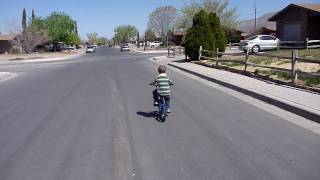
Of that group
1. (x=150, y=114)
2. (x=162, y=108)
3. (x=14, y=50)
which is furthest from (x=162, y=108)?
(x=14, y=50)

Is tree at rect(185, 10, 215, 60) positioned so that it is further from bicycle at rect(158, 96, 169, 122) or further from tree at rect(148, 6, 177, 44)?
tree at rect(148, 6, 177, 44)

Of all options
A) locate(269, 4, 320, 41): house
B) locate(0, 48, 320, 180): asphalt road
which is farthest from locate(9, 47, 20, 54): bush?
locate(0, 48, 320, 180): asphalt road

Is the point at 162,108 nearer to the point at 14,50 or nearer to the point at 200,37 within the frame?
the point at 200,37

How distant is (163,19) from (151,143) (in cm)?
10889

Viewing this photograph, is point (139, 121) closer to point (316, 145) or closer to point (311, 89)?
point (316, 145)

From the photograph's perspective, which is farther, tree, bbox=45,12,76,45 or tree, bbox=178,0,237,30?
tree, bbox=45,12,76,45

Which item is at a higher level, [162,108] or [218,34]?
[218,34]

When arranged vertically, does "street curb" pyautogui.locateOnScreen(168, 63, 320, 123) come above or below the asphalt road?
Answer: above

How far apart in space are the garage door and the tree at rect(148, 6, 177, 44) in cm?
6653

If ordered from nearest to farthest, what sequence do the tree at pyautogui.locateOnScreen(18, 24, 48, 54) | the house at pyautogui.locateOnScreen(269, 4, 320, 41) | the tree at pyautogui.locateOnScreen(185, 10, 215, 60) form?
the tree at pyautogui.locateOnScreen(185, 10, 215, 60) → the house at pyautogui.locateOnScreen(269, 4, 320, 41) → the tree at pyautogui.locateOnScreen(18, 24, 48, 54)

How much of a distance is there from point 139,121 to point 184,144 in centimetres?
252

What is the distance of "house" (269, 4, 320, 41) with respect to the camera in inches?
1614

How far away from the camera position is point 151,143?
26.6 ft

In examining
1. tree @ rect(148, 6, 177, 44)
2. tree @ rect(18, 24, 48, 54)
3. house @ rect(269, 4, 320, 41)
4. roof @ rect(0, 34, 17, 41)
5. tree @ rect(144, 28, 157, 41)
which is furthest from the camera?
tree @ rect(144, 28, 157, 41)
